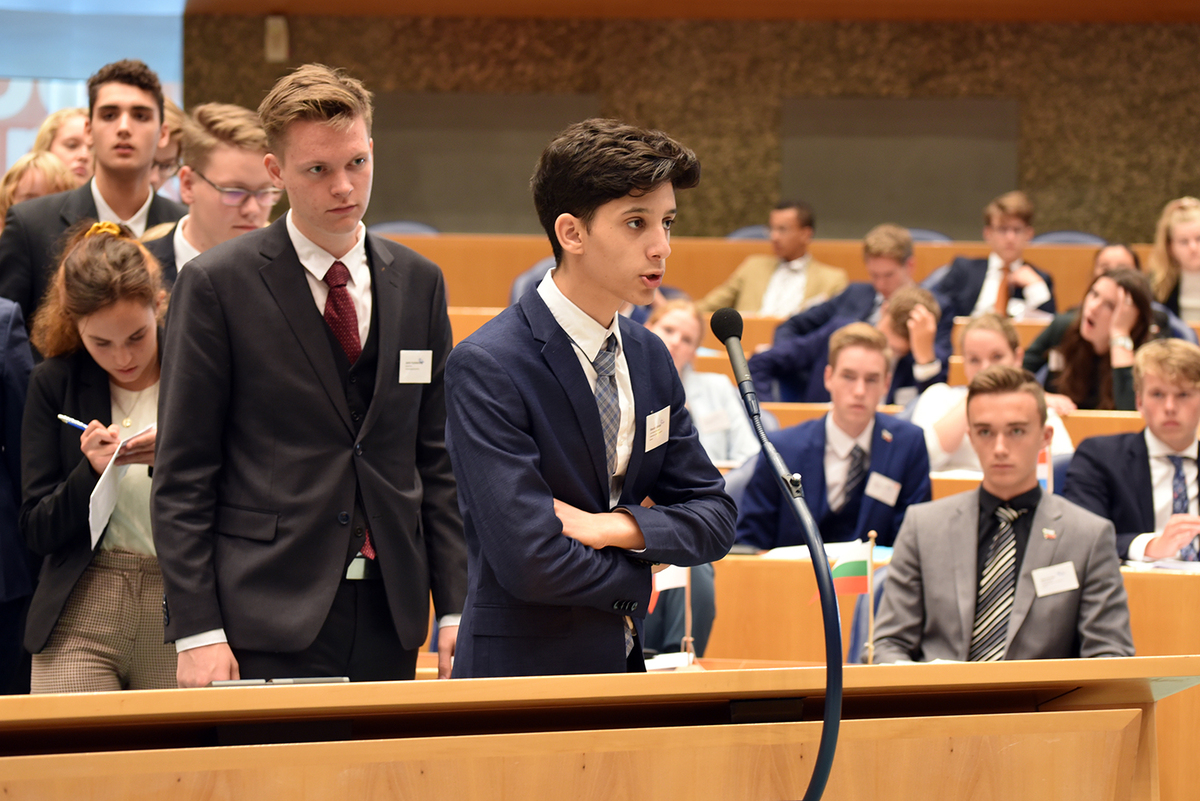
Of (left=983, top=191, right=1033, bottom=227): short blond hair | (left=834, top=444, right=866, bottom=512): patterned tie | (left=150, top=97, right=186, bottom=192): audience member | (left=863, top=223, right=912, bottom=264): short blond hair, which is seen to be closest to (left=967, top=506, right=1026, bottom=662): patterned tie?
(left=834, top=444, right=866, bottom=512): patterned tie

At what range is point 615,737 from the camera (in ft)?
4.60

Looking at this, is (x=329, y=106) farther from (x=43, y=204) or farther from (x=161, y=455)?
(x=43, y=204)

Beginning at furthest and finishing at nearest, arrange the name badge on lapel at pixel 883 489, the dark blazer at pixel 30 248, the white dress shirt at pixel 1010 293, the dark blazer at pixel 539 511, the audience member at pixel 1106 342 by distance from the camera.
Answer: the white dress shirt at pixel 1010 293 → the audience member at pixel 1106 342 → the name badge on lapel at pixel 883 489 → the dark blazer at pixel 30 248 → the dark blazer at pixel 539 511

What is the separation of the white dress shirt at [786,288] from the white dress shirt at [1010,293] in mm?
1022

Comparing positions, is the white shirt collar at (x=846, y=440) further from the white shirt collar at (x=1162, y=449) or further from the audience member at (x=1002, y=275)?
the audience member at (x=1002, y=275)

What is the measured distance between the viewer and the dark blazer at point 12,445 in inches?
90.3

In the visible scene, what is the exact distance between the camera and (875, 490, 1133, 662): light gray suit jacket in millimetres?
2680

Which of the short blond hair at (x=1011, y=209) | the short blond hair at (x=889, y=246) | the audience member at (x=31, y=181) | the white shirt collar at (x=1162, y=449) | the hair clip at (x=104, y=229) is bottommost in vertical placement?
the white shirt collar at (x=1162, y=449)

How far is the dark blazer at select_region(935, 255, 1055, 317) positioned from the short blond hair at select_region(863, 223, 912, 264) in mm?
796

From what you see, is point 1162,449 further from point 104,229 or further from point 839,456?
point 104,229

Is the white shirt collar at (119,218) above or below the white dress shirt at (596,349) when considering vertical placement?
above

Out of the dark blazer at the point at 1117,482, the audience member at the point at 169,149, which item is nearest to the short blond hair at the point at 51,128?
the audience member at the point at 169,149

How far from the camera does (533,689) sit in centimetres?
134

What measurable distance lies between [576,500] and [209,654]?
23.1 inches
